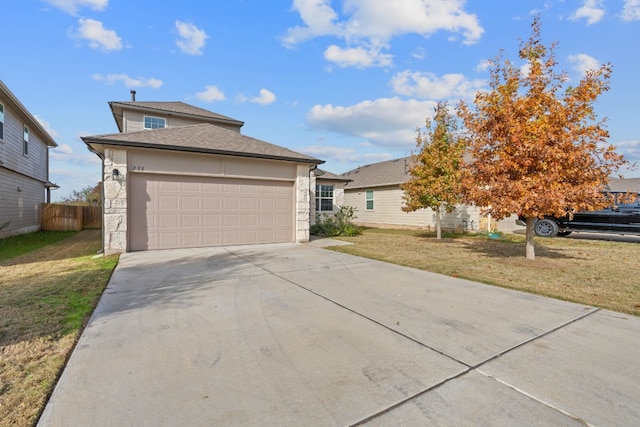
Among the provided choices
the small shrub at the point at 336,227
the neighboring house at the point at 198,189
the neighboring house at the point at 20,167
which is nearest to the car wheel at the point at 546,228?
the small shrub at the point at 336,227

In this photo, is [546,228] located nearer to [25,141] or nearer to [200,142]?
[200,142]

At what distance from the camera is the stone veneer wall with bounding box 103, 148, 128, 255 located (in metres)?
8.40

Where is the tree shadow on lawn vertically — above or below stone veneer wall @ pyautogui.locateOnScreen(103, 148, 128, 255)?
below

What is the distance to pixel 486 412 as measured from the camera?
2082 mm

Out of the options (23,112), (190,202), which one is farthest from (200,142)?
(23,112)

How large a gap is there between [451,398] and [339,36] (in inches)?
526

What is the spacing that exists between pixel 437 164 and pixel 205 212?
8.74 metres

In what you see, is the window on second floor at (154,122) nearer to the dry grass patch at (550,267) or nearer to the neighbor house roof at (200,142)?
the neighbor house roof at (200,142)

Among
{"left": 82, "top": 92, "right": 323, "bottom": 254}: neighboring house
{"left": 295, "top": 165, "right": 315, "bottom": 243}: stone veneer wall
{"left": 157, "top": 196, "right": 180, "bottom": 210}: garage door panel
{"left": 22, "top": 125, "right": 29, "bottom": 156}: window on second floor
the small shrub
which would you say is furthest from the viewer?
Result: {"left": 22, "top": 125, "right": 29, "bottom": 156}: window on second floor

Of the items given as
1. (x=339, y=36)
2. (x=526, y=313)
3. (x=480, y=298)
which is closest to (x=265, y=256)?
(x=480, y=298)

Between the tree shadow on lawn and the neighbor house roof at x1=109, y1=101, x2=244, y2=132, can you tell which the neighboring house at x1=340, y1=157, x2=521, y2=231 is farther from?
the neighbor house roof at x1=109, y1=101, x2=244, y2=132

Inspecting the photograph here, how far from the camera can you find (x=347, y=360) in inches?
110

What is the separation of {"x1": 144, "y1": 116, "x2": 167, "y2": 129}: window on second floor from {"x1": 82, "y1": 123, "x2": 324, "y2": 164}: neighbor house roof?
22.6 feet

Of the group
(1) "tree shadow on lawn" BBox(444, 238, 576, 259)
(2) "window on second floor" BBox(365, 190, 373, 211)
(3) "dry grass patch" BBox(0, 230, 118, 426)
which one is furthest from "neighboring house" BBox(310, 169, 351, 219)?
(3) "dry grass patch" BBox(0, 230, 118, 426)
